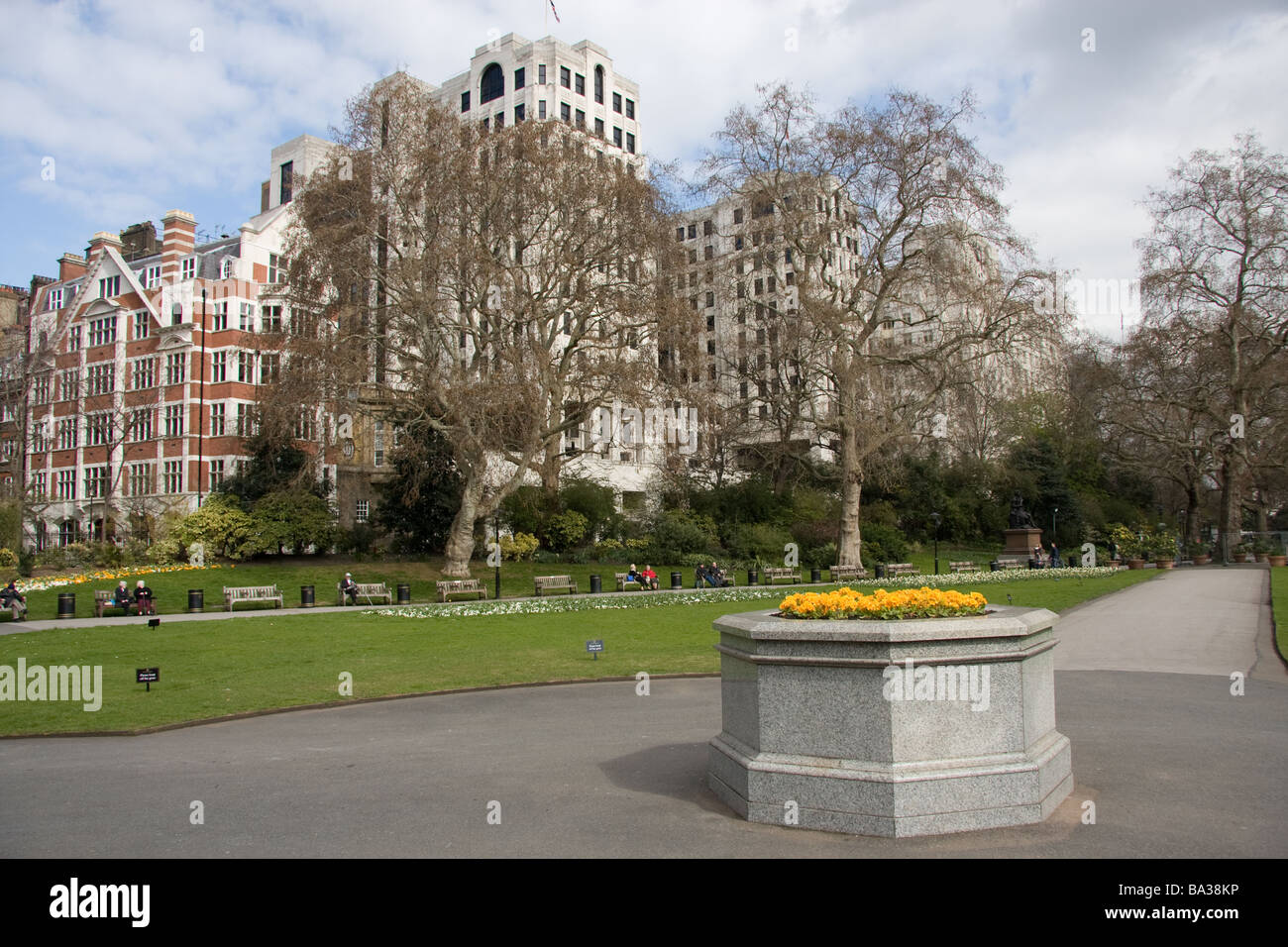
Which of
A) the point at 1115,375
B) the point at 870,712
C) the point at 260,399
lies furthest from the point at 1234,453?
the point at 870,712

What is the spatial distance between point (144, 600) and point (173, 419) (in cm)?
2538

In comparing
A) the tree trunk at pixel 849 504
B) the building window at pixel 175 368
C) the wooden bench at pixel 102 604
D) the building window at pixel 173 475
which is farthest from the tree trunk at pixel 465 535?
the building window at pixel 175 368

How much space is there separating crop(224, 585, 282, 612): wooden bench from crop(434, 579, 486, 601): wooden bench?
5063 millimetres

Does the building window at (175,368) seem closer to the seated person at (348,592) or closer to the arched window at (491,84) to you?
the seated person at (348,592)

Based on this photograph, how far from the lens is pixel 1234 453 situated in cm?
4641

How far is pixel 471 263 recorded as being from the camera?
3375 centimetres

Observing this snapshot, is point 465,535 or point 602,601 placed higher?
point 465,535

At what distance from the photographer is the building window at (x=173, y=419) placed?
49.0 meters

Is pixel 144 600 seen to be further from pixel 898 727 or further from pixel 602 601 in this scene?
pixel 898 727

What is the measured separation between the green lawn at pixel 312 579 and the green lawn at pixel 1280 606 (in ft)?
47.6

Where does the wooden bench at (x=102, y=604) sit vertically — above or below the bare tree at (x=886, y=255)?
below

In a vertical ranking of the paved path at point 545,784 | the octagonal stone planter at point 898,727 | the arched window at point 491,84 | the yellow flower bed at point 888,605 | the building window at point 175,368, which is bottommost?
the paved path at point 545,784

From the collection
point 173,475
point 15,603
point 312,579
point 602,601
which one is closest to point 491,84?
point 173,475
